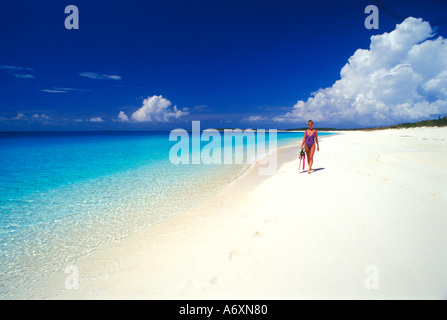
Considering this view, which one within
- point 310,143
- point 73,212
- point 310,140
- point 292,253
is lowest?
point 73,212

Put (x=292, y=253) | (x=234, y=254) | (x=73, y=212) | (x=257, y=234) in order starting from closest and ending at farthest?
1. (x=292, y=253)
2. (x=234, y=254)
3. (x=257, y=234)
4. (x=73, y=212)

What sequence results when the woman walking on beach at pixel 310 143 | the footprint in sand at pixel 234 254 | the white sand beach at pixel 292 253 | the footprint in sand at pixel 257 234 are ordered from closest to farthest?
the white sand beach at pixel 292 253
the footprint in sand at pixel 234 254
the footprint in sand at pixel 257 234
the woman walking on beach at pixel 310 143

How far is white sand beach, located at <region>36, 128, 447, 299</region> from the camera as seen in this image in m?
2.58

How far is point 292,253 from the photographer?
10.6 feet

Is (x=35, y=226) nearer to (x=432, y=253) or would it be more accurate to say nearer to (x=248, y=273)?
(x=248, y=273)

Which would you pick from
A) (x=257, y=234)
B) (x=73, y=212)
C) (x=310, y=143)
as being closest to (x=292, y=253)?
(x=257, y=234)

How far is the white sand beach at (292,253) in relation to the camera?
8.47ft

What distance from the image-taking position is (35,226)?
541 centimetres

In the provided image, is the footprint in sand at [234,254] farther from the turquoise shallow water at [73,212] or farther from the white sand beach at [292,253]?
the turquoise shallow water at [73,212]

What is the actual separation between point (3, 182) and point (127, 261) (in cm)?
1207

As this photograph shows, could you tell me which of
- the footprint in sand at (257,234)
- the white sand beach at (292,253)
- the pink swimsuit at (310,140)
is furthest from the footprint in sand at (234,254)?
the pink swimsuit at (310,140)

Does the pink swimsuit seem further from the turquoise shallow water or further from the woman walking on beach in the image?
the turquoise shallow water

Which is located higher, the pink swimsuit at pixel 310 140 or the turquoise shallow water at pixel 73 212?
the pink swimsuit at pixel 310 140

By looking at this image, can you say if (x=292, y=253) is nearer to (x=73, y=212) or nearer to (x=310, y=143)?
(x=73, y=212)
